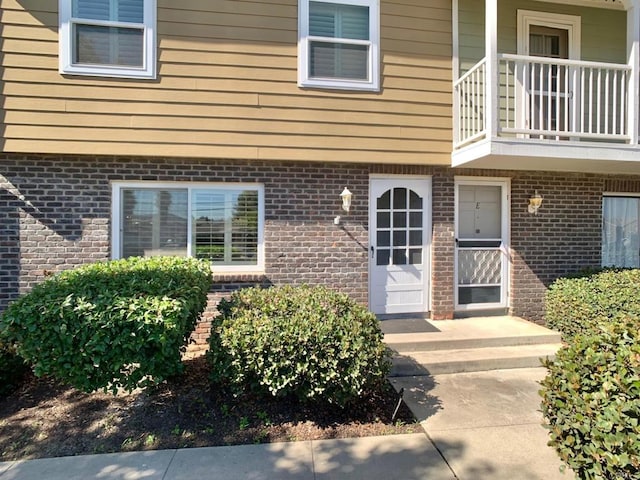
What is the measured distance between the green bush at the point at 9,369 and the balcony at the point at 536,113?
576 centimetres

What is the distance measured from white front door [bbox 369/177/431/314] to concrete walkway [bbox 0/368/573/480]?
250 cm

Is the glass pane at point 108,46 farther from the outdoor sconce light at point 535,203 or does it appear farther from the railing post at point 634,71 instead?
the railing post at point 634,71

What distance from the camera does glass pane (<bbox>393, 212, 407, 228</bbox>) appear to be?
18.9 feet

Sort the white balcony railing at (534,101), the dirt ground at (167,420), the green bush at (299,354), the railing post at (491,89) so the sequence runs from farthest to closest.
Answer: the white balcony railing at (534,101) → the railing post at (491,89) → the green bush at (299,354) → the dirt ground at (167,420)

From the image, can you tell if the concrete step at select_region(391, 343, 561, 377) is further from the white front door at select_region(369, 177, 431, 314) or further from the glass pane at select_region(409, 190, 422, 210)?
the glass pane at select_region(409, 190, 422, 210)

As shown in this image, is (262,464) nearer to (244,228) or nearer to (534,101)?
(244,228)

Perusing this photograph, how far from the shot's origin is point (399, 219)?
5789mm

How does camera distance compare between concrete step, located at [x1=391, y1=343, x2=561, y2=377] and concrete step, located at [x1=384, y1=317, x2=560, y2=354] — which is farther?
concrete step, located at [x1=384, y1=317, x2=560, y2=354]

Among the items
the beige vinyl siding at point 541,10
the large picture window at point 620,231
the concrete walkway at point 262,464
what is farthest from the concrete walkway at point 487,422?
the beige vinyl siding at point 541,10

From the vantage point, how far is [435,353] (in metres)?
4.67

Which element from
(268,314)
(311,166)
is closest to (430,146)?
(311,166)

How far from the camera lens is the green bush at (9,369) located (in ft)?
12.0

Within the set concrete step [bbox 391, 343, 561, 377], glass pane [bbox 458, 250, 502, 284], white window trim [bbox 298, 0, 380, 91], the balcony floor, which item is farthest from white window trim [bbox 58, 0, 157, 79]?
glass pane [bbox 458, 250, 502, 284]

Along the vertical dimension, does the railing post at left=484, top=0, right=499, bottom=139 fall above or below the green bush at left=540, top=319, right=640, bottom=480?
above
